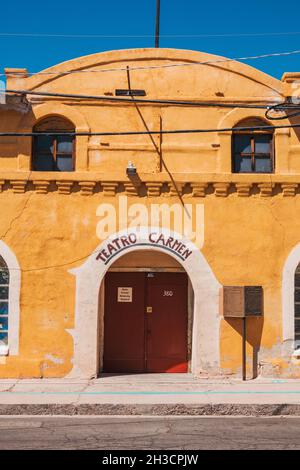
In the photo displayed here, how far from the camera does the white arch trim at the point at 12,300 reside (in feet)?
39.7

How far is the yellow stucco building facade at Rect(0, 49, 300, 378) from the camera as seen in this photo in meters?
12.2

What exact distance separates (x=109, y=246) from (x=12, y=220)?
2088 mm

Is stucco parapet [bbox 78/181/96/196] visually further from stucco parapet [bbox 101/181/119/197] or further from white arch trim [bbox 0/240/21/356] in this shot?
white arch trim [bbox 0/240/21/356]

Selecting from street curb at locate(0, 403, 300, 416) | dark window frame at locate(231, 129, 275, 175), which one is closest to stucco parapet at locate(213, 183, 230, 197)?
dark window frame at locate(231, 129, 275, 175)

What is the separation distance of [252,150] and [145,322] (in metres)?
4.44

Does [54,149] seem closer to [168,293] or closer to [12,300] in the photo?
[12,300]

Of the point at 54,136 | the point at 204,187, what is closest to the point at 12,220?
the point at 54,136

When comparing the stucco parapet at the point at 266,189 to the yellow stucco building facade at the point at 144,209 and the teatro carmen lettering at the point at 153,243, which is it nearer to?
the yellow stucco building facade at the point at 144,209

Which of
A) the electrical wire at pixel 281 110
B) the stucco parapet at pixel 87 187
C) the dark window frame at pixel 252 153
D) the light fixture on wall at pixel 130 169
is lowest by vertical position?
the stucco parapet at pixel 87 187

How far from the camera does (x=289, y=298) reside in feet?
40.5

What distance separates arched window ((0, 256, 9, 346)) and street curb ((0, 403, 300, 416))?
2737 mm

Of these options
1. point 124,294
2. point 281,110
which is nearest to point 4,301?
point 124,294

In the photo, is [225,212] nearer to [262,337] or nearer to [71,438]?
[262,337]

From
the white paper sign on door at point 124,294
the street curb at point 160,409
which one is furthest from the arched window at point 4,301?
the street curb at point 160,409
